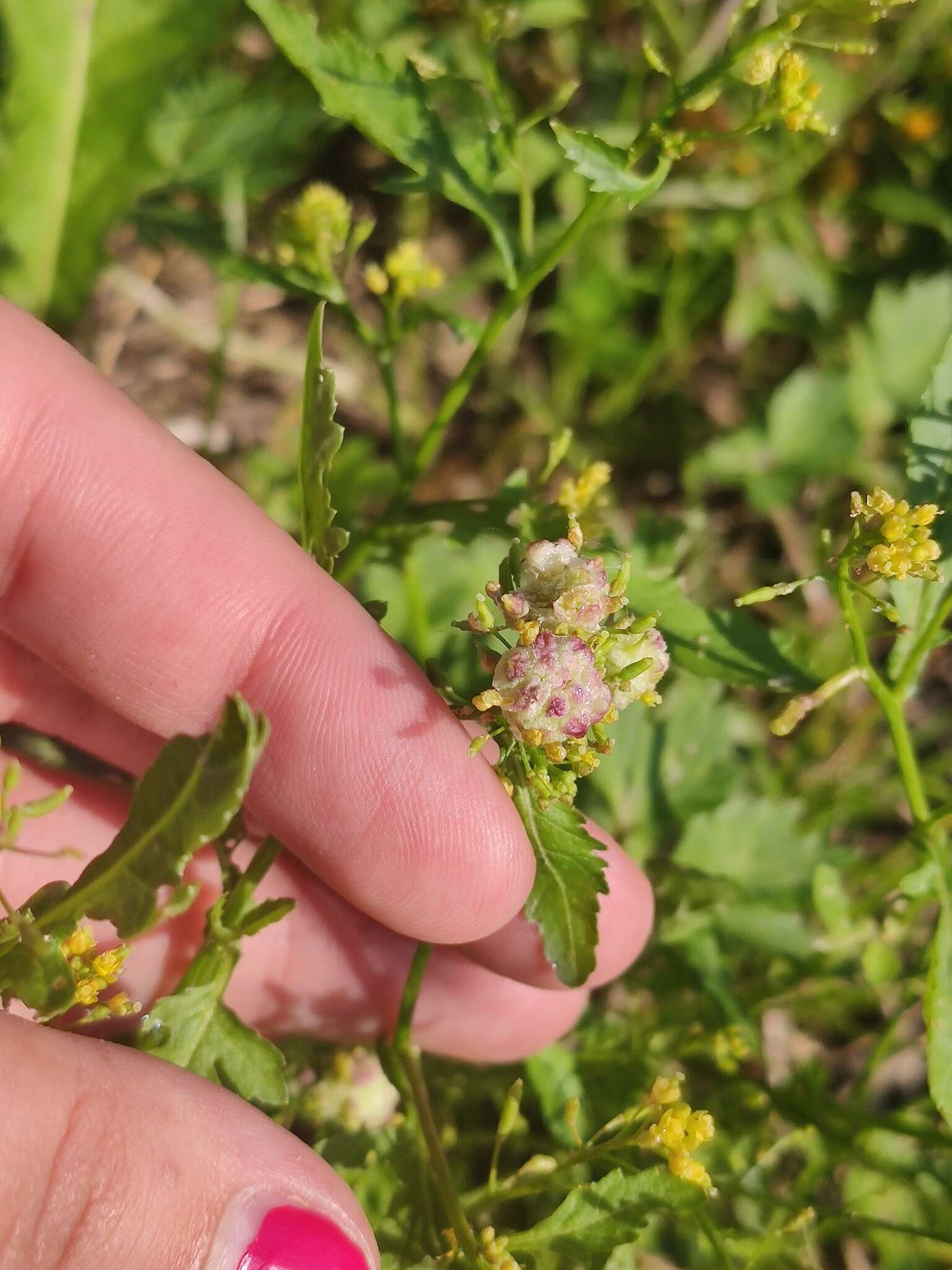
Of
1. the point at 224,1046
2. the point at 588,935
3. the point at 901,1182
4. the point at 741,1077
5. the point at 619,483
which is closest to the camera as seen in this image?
the point at 588,935

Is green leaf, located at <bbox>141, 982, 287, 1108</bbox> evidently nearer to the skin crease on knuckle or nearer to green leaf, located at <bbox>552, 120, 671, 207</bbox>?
the skin crease on knuckle

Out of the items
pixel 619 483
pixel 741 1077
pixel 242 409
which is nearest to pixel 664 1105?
pixel 741 1077

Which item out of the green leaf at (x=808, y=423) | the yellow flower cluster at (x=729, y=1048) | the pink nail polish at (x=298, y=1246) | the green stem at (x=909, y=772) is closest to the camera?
the pink nail polish at (x=298, y=1246)

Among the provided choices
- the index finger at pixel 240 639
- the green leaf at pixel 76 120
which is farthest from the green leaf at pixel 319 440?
the green leaf at pixel 76 120

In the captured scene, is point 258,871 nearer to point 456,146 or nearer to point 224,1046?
point 224,1046

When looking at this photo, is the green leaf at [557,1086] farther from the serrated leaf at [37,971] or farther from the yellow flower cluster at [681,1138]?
the serrated leaf at [37,971]

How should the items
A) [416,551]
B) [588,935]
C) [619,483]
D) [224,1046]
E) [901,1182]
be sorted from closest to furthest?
1. [588,935]
2. [224,1046]
3. [901,1182]
4. [416,551]
5. [619,483]
